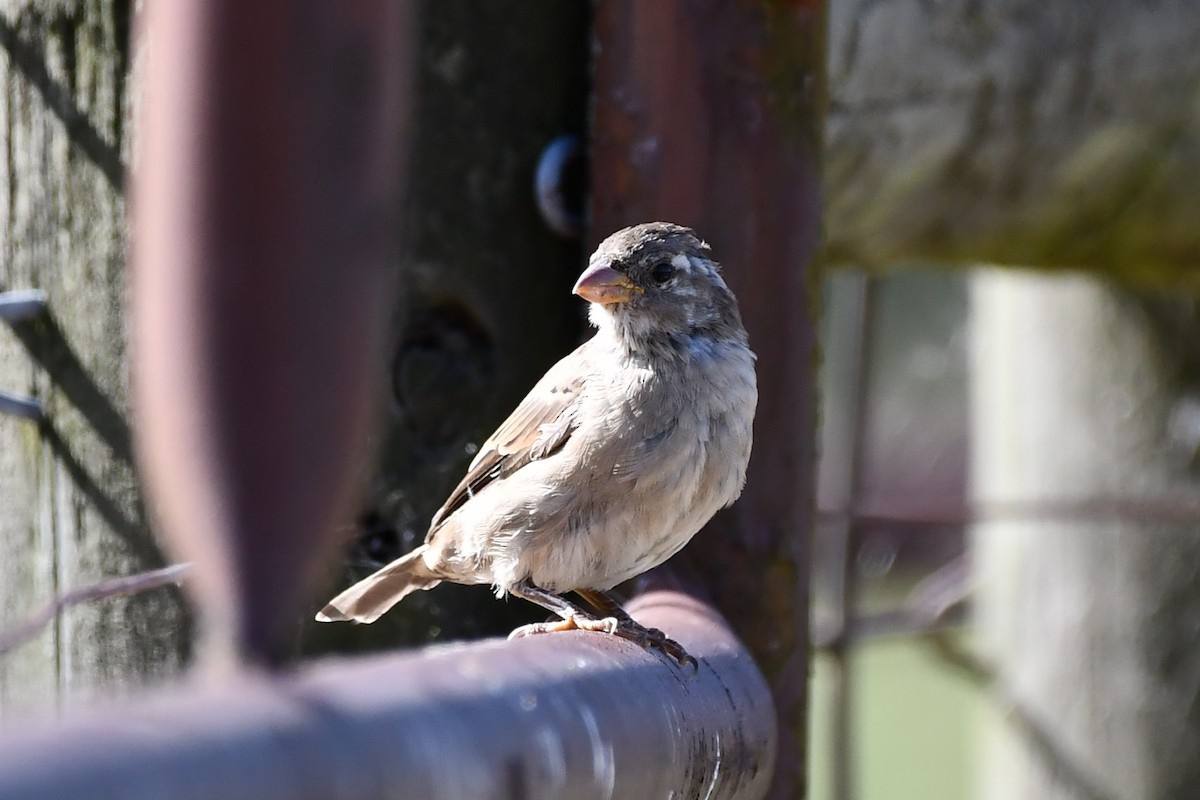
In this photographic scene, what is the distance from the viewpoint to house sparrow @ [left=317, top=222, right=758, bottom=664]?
2.71 meters

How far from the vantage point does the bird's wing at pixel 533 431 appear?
2.74 meters

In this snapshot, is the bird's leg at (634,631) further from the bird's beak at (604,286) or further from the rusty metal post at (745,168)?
the bird's beak at (604,286)

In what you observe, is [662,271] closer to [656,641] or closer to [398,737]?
[656,641]

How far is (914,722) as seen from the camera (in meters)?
15.7

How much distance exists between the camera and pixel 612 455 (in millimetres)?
2914

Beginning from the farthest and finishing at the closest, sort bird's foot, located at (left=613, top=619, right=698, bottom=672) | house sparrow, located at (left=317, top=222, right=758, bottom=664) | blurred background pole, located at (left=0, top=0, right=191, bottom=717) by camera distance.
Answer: house sparrow, located at (left=317, top=222, right=758, bottom=664) < blurred background pole, located at (left=0, top=0, right=191, bottom=717) < bird's foot, located at (left=613, top=619, right=698, bottom=672)

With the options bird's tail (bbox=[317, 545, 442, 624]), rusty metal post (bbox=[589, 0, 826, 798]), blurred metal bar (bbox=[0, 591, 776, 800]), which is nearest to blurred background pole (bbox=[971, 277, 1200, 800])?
rusty metal post (bbox=[589, 0, 826, 798])

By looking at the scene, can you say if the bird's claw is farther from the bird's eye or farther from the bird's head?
the bird's eye

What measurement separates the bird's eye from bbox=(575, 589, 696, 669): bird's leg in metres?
0.62

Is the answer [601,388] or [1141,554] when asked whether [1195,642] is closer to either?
[1141,554]

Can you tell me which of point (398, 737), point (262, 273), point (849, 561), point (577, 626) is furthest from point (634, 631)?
point (849, 561)

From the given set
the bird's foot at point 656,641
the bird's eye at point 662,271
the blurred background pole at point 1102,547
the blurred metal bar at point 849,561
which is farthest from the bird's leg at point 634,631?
the blurred background pole at point 1102,547

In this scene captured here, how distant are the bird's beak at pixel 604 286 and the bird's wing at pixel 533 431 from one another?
0.11 metres

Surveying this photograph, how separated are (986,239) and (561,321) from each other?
1149mm
